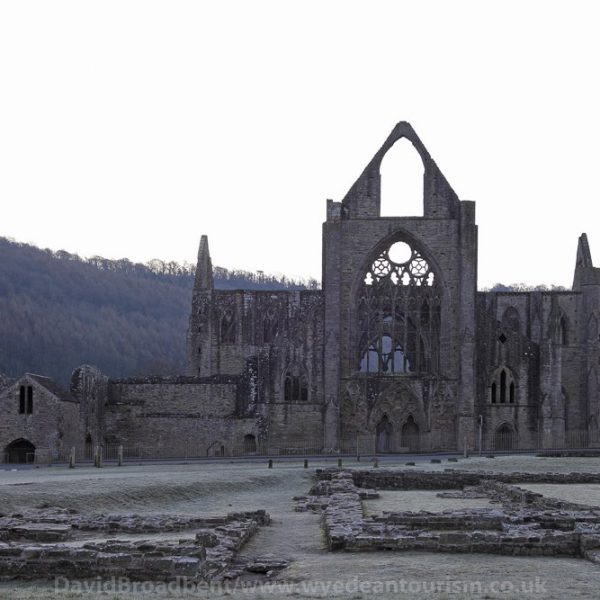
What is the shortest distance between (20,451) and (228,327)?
20499mm

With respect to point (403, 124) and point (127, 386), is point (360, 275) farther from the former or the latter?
point (127, 386)

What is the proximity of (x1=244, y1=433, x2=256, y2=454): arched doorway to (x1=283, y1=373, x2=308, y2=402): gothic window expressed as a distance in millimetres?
3564

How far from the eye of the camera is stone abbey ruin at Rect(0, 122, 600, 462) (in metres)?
63.8

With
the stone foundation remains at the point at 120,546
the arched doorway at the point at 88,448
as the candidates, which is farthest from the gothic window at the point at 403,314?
the stone foundation remains at the point at 120,546

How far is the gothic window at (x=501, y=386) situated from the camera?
67.4 m

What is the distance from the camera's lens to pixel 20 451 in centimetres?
5641

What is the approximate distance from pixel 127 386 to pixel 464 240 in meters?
22.0

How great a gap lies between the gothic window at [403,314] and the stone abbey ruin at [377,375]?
3.3 inches

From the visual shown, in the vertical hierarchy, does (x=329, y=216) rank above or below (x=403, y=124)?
below

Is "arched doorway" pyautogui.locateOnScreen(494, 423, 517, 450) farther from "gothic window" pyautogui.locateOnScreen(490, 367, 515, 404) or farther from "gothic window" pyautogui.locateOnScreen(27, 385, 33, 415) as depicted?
"gothic window" pyautogui.locateOnScreen(27, 385, 33, 415)

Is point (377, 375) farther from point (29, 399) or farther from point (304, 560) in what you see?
point (304, 560)

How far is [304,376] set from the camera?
219 ft

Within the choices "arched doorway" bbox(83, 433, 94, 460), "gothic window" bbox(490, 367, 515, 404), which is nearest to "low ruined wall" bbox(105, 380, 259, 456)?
"arched doorway" bbox(83, 433, 94, 460)

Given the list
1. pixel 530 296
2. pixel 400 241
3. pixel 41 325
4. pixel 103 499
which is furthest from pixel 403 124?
pixel 41 325
